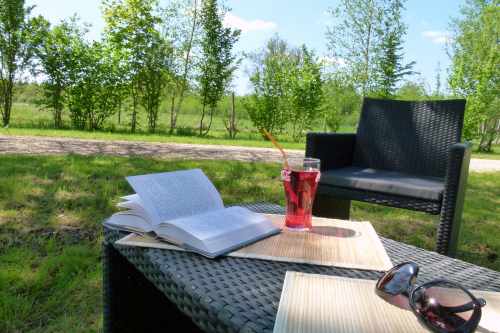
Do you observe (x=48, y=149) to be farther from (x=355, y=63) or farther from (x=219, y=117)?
(x=355, y=63)

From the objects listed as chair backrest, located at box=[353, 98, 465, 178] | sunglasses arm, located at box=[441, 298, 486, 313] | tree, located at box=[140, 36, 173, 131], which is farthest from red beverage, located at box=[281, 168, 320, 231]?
tree, located at box=[140, 36, 173, 131]

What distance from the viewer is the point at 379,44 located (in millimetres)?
12812

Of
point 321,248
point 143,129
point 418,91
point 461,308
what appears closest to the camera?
point 461,308

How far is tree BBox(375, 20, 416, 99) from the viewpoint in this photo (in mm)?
12328

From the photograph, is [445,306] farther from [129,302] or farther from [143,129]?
[143,129]

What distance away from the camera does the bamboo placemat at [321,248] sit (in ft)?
2.47

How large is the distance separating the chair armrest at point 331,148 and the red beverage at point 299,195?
117 cm

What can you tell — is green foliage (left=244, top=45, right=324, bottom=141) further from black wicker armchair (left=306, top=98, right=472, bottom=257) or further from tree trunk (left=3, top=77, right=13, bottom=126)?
black wicker armchair (left=306, top=98, right=472, bottom=257)

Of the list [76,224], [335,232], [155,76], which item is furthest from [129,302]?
[155,76]

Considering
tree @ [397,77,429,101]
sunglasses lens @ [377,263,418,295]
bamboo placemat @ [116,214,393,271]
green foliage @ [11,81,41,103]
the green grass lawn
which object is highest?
tree @ [397,77,429,101]

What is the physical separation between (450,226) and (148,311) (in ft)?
4.47

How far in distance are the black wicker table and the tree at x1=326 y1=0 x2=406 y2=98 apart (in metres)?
13.1

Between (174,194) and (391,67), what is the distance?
13.0m

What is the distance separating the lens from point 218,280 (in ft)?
2.12
